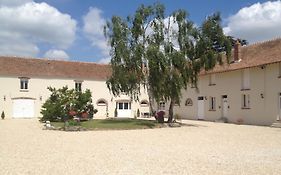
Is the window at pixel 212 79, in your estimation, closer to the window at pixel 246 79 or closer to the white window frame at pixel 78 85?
the window at pixel 246 79

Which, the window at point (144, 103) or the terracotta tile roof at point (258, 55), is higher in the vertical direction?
the terracotta tile roof at point (258, 55)

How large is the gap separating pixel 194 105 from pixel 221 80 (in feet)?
15.5

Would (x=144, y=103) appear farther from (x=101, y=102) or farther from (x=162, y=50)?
(x=162, y=50)

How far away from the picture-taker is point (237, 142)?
15062 millimetres

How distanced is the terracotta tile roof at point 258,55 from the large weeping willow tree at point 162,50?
101 inches

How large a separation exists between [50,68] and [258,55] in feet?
72.0

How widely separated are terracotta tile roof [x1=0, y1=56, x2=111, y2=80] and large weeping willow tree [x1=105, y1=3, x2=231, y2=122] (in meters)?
12.0

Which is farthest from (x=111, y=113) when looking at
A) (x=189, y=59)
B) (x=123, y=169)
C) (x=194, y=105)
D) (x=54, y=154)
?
(x=123, y=169)

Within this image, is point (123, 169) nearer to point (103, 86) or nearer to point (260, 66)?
point (260, 66)

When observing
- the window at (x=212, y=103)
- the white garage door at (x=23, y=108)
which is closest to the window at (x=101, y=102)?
the white garage door at (x=23, y=108)

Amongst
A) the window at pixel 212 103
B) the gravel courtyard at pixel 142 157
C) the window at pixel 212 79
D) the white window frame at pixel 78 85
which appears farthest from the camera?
the white window frame at pixel 78 85

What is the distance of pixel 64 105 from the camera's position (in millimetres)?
29016

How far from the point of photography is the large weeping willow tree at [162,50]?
2434 cm

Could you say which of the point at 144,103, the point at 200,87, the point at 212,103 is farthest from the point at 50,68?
the point at 212,103
